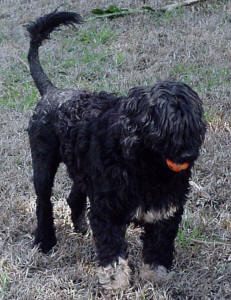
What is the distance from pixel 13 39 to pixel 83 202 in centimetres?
641

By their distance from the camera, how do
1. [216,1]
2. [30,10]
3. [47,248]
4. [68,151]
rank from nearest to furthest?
1. [68,151]
2. [47,248]
3. [216,1]
4. [30,10]

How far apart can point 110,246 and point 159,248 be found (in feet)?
1.48

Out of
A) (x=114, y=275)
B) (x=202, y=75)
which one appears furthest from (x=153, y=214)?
(x=202, y=75)

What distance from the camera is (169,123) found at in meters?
2.97

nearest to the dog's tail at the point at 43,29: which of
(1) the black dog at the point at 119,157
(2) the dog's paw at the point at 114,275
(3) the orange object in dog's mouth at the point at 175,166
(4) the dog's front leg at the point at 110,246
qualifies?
(1) the black dog at the point at 119,157

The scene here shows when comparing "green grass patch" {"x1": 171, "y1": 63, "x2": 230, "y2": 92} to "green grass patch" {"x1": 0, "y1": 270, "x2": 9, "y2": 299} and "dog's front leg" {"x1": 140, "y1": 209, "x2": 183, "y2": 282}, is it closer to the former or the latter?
"dog's front leg" {"x1": 140, "y1": 209, "x2": 183, "y2": 282}

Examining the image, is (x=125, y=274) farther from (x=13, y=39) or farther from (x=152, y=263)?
(x=13, y=39)

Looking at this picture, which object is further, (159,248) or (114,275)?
(159,248)

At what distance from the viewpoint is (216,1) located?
10.0 metres

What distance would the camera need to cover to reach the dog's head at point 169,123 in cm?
299

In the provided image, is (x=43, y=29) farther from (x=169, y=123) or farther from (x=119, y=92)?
(x=119, y=92)

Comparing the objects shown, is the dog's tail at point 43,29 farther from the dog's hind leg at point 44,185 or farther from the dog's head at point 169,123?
the dog's head at point 169,123

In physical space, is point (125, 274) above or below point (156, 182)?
below

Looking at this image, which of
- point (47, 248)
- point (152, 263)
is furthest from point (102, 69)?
point (152, 263)
